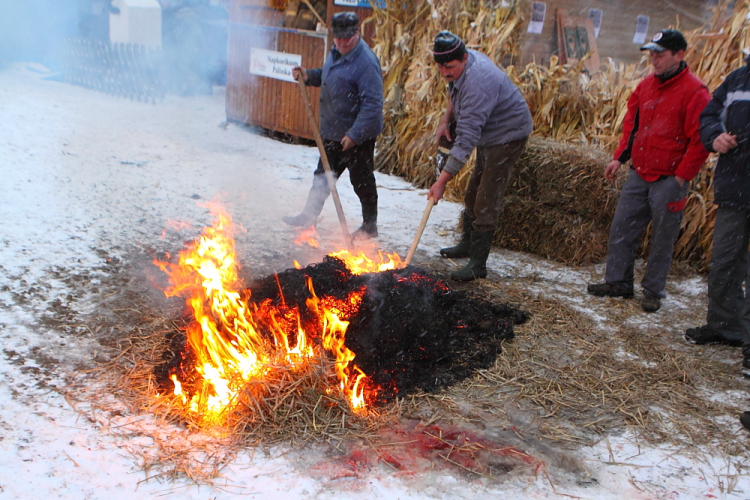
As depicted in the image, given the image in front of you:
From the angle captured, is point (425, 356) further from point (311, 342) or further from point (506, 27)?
point (506, 27)

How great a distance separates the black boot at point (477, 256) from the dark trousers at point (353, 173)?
121 cm

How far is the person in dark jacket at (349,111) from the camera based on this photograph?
17.4 ft

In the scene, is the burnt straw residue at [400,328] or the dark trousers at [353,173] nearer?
the burnt straw residue at [400,328]

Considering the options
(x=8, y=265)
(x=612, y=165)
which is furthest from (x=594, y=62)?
(x=8, y=265)

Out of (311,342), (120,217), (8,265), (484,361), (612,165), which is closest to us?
(311,342)

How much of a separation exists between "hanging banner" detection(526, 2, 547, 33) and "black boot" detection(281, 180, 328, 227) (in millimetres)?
5287

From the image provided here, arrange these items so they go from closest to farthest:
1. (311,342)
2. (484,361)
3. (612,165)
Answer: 1. (311,342)
2. (484,361)
3. (612,165)

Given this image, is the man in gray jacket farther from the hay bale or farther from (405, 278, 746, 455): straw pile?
(405, 278, 746, 455): straw pile

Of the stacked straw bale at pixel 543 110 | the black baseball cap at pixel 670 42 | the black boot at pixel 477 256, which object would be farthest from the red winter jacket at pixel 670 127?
the black boot at pixel 477 256

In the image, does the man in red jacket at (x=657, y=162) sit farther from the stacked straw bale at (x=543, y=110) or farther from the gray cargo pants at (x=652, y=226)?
the stacked straw bale at (x=543, y=110)

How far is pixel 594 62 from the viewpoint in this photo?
10.2m

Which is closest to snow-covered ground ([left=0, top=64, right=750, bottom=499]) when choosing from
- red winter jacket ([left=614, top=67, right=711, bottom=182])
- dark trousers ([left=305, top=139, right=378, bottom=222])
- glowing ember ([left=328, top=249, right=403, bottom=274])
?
dark trousers ([left=305, top=139, right=378, bottom=222])

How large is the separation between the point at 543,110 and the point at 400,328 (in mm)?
5012

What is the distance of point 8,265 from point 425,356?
3.36 meters
